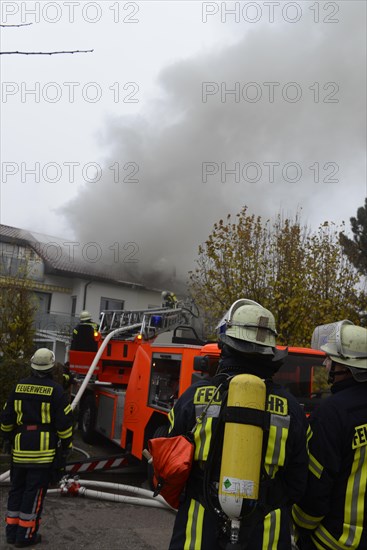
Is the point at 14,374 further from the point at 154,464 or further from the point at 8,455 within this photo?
the point at 154,464

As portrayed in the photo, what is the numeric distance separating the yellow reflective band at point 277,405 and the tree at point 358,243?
12.6 metres

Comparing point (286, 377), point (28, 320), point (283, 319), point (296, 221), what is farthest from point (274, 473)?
point (296, 221)

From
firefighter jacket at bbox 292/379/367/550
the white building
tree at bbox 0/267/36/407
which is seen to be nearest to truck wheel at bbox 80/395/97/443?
tree at bbox 0/267/36/407

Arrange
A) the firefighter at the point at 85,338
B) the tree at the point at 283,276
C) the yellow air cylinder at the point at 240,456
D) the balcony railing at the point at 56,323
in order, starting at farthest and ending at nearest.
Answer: the balcony railing at the point at 56,323 < the tree at the point at 283,276 < the firefighter at the point at 85,338 < the yellow air cylinder at the point at 240,456

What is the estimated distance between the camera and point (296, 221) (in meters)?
13.9

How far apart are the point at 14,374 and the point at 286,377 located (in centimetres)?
388

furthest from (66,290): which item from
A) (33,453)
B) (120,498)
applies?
(33,453)

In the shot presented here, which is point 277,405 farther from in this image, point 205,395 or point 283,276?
point 283,276

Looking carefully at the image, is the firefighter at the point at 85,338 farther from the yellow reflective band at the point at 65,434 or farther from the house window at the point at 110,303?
the house window at the point at 110,303

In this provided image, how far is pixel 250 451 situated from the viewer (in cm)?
184

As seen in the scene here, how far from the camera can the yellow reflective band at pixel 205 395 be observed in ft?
6.65

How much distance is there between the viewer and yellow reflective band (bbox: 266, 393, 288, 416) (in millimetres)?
1998

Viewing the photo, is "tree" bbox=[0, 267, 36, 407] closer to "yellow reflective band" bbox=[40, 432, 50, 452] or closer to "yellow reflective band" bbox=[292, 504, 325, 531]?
"yellow reflective band" bbox=[40, 432, 50, 452]

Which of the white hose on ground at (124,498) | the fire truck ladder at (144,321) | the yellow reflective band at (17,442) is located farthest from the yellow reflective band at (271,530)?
the fire truck ladder at (144,321)
